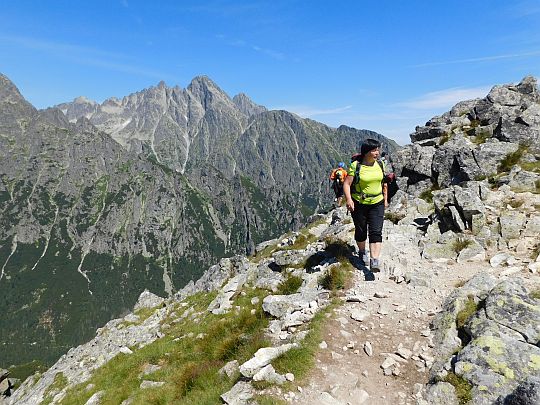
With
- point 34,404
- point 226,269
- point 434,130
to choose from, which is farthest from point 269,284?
point 434,130

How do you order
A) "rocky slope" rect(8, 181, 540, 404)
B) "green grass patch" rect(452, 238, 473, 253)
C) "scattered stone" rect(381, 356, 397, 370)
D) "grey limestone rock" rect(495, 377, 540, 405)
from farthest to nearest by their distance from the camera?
"green grass patch" rect(452, 238, 473, 253), "scattered stone" rect(381, 356, 397, 370), "rocky slope" rect(8, 181, 540, 404), "grey limestone rock" rect(495, 377, 540, 405)

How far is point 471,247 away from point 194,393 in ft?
38.2

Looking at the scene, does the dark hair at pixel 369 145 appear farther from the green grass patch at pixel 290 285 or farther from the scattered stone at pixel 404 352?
the scattered stone at pixel 404 352

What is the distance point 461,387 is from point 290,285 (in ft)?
29.4

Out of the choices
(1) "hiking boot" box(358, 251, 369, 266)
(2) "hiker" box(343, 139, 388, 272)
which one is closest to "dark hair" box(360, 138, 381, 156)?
(2) "hiker" box(343, 139, 388, 272)

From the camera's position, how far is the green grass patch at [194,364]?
33.1 ft

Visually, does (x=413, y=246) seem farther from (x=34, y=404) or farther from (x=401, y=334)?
(x=34, y=404)

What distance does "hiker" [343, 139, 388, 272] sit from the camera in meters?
13.7

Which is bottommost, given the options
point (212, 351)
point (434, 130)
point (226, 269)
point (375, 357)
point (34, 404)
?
point (34, 404)

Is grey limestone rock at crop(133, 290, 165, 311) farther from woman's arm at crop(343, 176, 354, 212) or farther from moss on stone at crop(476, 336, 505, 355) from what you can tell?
moss on stone at crop(476, 336, 505, 355)

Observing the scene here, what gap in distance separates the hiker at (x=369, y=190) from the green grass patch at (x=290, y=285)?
3.33 meters

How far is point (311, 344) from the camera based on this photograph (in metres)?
9.84

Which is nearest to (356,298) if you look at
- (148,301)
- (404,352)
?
(404,352)

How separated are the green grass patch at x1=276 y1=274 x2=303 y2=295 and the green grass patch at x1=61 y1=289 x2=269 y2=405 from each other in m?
1.20
